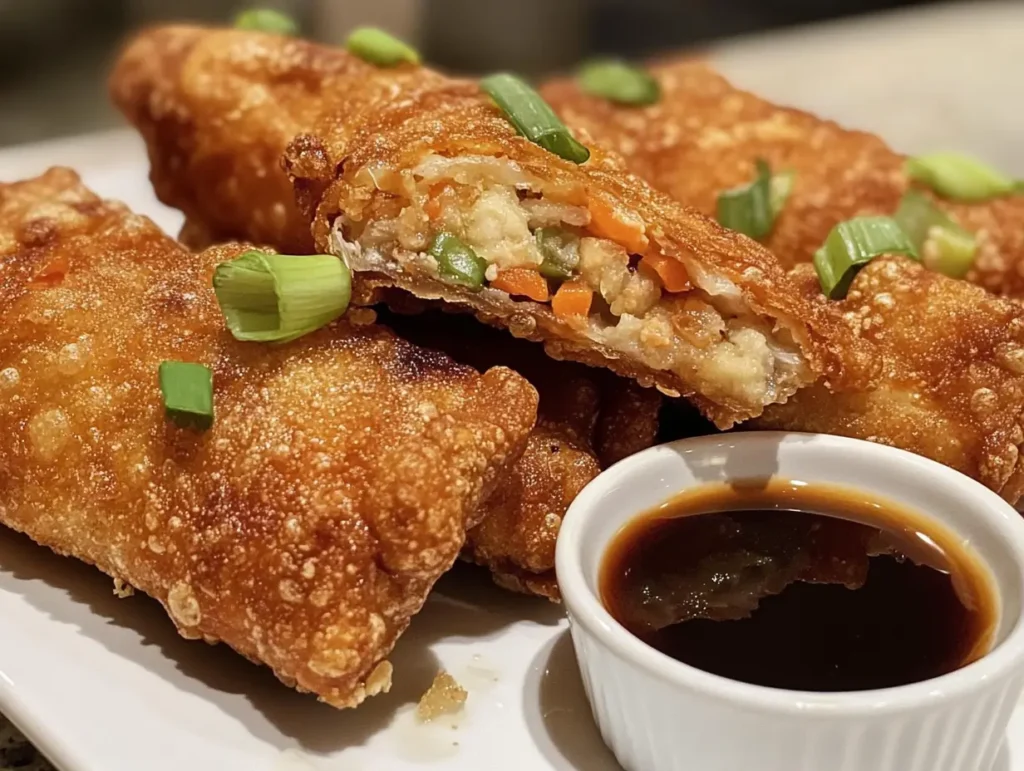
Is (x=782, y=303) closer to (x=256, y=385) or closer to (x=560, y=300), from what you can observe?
(x=560, y=300)

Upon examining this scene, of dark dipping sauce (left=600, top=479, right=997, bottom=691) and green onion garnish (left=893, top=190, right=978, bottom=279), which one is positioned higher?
green onion garnish (left=893, top=190, right=978, bottom=279)

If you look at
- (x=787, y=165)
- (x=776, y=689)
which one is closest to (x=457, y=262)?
(x=776, y=689)

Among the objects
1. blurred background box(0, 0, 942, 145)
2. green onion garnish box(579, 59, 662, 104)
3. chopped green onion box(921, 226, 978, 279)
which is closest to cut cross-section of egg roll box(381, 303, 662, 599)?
chopped green onion box(921, 226, 978, 279)

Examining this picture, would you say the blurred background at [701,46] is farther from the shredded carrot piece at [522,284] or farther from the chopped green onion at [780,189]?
the shredded carrot piece at [522,284]

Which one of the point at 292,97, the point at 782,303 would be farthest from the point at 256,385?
the point at 292,97

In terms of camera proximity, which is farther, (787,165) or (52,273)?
(787,165)

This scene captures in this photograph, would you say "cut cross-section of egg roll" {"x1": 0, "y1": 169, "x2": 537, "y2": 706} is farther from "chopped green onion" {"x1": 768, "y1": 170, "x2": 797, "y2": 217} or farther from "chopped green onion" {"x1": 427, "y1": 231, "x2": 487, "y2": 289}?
"chopped green onion" {"x1": 768, "y1": 170, "x2": 797, "y2": 217}

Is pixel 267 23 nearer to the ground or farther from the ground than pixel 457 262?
nearer to the ground

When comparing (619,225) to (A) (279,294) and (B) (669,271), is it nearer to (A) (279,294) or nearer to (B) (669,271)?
(B) (669,271)
